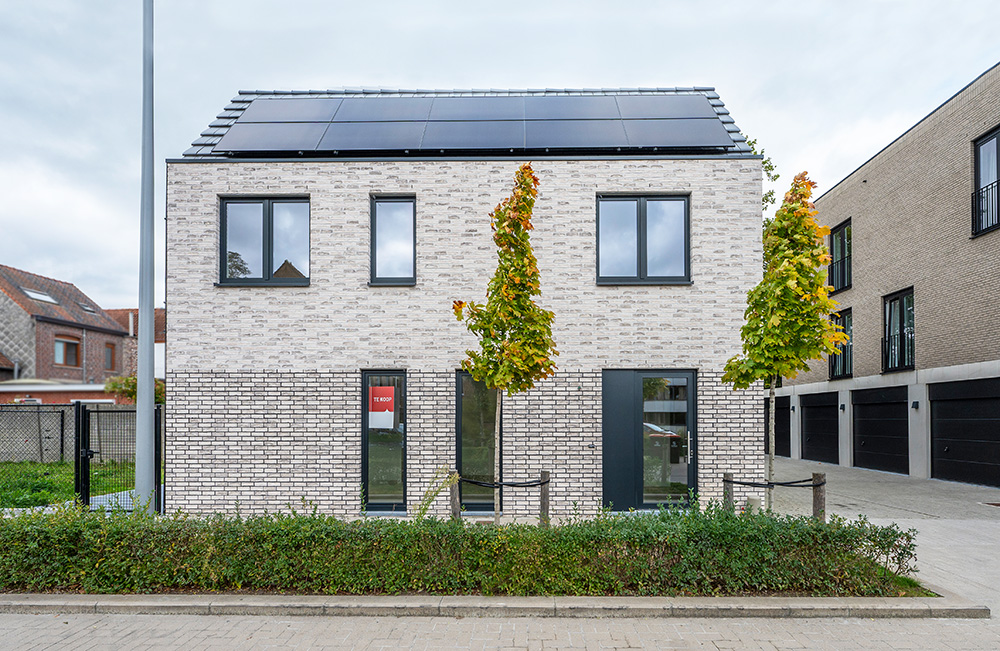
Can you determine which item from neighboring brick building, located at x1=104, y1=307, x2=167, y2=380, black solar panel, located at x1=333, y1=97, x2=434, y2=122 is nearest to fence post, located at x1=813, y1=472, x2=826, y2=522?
black solar panel, located at x1=333, y1=97, x2=434, y2=122

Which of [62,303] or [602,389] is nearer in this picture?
[602,389]

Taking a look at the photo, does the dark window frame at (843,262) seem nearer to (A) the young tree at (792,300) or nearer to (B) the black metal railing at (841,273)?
(B) the black metal railing at (841,273)

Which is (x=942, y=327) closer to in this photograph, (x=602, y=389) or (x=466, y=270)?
(x=602, y=389)

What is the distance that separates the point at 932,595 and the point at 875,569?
57 centimetres

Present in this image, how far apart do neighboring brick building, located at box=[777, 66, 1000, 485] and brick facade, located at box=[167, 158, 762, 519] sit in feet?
28.7

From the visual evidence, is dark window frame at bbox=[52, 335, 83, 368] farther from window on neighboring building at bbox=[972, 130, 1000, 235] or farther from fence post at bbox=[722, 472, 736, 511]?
window on neighboring building at bbox=[972, 130, 1000, 235]

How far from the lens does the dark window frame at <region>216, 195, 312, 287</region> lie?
9.72 metres

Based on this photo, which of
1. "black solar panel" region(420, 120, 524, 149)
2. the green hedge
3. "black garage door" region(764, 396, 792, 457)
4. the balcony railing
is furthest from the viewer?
"black garage door" region(764, 396, 792, 457)

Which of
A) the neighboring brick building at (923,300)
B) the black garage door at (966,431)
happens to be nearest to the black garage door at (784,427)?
the neighboring brick building at (923,300)

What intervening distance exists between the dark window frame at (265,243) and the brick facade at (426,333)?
0.10 metres

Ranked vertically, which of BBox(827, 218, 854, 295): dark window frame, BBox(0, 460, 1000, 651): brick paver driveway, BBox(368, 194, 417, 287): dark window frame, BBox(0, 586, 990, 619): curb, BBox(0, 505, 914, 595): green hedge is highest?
BBox(827, 218, 854, 295): dark window frame

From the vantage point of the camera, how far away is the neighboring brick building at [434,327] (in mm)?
9531

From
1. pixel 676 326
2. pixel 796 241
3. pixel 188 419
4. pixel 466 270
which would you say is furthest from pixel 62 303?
pixel 796 241

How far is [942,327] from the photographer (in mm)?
15953
